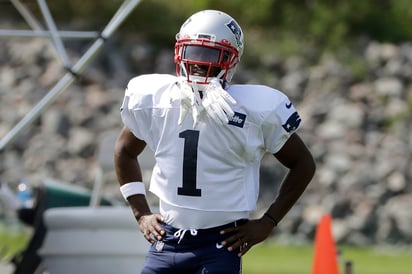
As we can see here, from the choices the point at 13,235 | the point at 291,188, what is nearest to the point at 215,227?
the point at 291,188

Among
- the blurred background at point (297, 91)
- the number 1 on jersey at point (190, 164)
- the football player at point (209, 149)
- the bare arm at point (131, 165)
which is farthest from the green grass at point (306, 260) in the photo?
the number 1 on jersey at point (190, 164)

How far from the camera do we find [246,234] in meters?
4.63

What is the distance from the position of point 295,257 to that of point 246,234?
27.0ft

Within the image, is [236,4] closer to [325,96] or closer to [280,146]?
[325,96]

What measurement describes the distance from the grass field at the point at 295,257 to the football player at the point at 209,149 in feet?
17.6

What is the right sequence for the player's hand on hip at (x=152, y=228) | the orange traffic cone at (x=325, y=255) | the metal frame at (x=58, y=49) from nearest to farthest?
the player's hand on hip at (x=152, y=228) < the metal frame at (x=58, y=49) < the orange traffic cone at (x=325, y=255)

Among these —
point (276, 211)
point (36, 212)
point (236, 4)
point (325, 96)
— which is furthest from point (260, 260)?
point (236, 4)

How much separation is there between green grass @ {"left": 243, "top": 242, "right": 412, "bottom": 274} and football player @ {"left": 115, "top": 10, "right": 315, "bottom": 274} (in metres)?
6.01

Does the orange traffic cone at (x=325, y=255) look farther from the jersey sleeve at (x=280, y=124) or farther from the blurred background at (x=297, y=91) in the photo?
the blurred background at (x=297, y=91)

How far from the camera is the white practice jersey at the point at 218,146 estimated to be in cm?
460

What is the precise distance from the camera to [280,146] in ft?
15.3

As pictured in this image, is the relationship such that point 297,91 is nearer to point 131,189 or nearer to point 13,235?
point 13,235

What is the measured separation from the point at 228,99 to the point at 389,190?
11740 millimetres

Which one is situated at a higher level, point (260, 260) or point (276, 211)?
point (260, 260)
